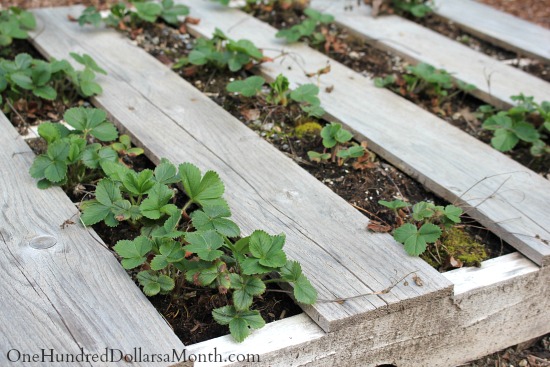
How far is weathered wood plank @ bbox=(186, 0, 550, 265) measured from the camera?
95.2 inches

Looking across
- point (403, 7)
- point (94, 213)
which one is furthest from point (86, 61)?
point (403, 7)

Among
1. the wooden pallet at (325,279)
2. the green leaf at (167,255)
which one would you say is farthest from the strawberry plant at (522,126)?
the green leaf at (167,255)

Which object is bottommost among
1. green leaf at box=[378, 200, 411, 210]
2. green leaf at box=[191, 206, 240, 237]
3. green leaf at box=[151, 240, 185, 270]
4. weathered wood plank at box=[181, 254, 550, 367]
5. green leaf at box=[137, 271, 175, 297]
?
weathered wood plank at box=[181, 254, 550, 367]

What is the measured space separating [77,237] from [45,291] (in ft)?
0.82

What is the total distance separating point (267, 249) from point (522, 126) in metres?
1.33

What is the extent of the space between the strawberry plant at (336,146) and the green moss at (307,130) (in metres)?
0.18

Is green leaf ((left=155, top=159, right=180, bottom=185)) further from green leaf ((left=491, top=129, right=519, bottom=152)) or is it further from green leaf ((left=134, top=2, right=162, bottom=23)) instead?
green leaf ((left=134, top=2, right=162, bottom=23))

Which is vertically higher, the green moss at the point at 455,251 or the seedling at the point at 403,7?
the seedling at the point at 403,7

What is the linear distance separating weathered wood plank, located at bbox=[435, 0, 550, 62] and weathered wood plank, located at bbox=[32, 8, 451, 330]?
63.9 inches

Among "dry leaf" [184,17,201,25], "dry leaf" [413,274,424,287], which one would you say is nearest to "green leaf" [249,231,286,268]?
"dry leaf" [413,274,424,287]

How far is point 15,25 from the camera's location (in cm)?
336

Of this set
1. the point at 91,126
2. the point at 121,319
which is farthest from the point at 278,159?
the point at 121,319

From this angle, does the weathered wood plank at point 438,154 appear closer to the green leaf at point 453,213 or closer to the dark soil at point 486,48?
the green leaf at point 453,213

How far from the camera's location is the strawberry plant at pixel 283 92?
2.88 metres
